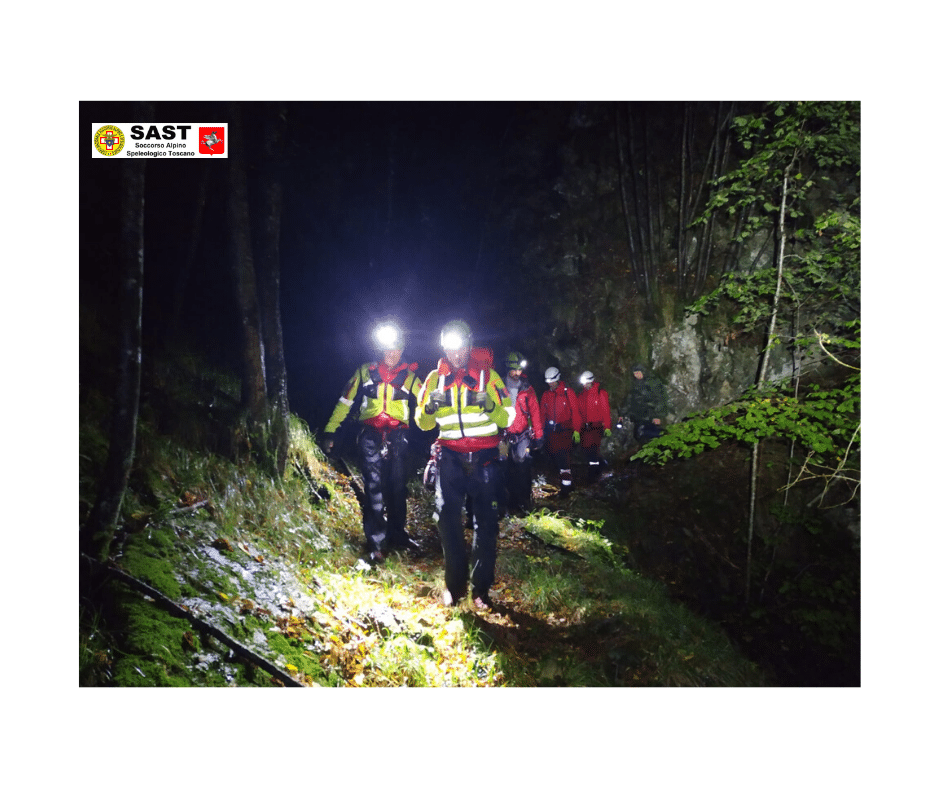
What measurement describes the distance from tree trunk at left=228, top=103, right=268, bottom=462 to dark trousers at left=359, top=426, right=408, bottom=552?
0.97 meters

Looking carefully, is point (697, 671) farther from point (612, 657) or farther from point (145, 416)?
point (145, 416)

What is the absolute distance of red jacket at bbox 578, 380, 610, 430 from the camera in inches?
188


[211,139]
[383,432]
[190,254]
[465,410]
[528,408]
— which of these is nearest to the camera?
[211,139]

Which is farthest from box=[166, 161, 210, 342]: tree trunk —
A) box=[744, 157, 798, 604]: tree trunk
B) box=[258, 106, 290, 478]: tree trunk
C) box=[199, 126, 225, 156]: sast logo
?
box=[744, 157, 798, 604]: tree trunk

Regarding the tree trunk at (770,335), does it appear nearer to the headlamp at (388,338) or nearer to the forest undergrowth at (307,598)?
the forest undergrowth at (307,598)

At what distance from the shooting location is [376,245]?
15.6 feet

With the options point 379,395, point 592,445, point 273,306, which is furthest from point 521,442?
point 273,306

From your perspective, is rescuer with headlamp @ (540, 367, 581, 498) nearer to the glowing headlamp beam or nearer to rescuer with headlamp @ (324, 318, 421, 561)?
rescuer with headlamp @ (324, 318, 421, 561)

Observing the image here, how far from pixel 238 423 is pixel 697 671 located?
4573 mm

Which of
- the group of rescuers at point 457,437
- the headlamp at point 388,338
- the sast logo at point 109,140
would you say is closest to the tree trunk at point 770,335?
the group of rescuers at point 457,437

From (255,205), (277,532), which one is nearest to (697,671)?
(277,532)

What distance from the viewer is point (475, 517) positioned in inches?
143

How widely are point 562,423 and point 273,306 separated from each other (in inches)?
132

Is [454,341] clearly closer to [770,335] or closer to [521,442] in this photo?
[521,442]
